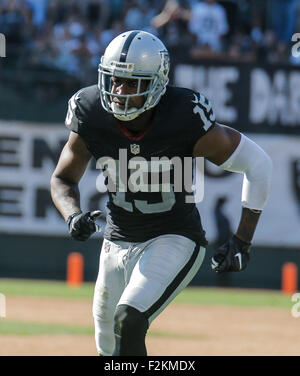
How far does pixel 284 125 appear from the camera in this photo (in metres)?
14.1

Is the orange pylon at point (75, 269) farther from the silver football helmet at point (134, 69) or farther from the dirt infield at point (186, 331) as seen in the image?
the silver football helmet at point (134, 69)

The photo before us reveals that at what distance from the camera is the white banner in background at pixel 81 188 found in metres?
14.1

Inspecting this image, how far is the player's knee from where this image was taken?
492 centimetres

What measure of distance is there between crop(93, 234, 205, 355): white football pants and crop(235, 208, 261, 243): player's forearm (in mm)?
250

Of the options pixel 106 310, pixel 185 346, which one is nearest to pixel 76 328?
pixel 185 346

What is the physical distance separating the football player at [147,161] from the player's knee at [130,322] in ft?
0.71

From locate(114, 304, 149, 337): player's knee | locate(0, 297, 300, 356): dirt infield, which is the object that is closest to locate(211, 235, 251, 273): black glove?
locate(114, 304, 149, 337): player's knee

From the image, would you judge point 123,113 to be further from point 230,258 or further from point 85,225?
point 230,258

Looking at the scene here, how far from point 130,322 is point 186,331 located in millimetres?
4872

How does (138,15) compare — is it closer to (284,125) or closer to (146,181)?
(284,125)

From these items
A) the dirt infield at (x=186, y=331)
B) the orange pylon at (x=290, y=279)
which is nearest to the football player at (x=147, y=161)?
the dirt infield at (x=186, y=331)

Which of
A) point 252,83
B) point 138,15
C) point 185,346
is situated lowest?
point 185,346

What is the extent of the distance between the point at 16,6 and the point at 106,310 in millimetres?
9695
